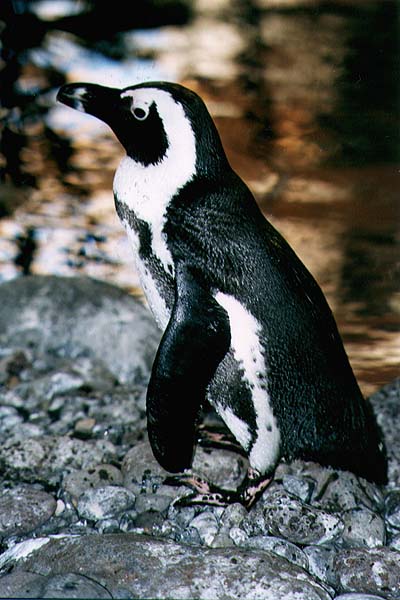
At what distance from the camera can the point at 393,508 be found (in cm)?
167

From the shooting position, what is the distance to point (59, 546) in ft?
4.39

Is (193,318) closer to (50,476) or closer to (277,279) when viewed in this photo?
(277,279)

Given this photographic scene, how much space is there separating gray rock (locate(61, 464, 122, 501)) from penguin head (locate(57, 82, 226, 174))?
778 mm

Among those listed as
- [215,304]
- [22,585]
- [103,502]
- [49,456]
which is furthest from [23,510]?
[215,304]

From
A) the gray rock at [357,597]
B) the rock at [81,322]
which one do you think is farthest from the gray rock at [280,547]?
the rock at [81,322]

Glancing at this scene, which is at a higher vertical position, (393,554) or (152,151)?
(152,151)

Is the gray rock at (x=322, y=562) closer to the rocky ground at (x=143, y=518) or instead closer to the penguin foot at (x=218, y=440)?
the rocky ground at (x=143, y=518)

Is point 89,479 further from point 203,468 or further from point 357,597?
point 357,597

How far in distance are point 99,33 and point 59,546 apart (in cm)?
264

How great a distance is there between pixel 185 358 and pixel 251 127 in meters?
2.25

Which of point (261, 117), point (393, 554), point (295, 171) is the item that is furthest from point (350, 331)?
point (393, 554)

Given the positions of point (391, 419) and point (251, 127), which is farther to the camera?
point (251, 127)

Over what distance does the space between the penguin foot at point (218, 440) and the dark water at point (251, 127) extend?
1.52 metres

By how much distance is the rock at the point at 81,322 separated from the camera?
9.05 ft
